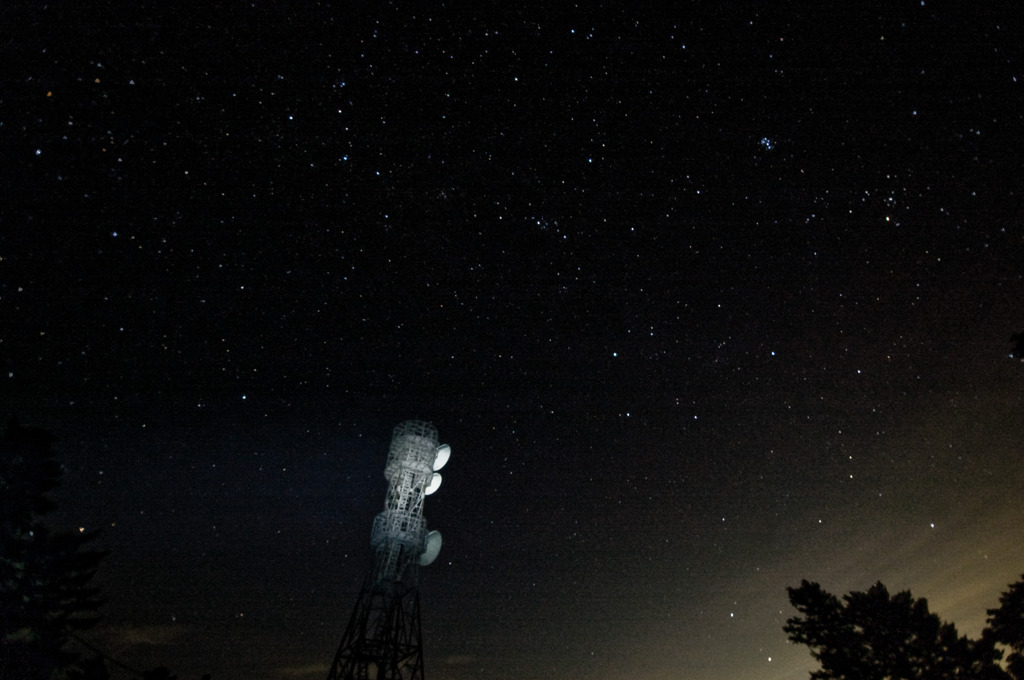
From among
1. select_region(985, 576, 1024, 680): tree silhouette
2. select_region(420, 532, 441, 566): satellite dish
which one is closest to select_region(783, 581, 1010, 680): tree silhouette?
select_region(985, 576, 1024, 680): tree silhouette

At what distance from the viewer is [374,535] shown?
24469mm

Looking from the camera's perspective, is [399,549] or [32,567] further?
[399,549]

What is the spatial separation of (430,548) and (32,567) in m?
15.6

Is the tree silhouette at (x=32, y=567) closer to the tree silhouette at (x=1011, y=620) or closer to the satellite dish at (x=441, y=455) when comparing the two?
the satellite dish at (x=441, y=455)

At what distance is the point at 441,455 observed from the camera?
26.6 metres

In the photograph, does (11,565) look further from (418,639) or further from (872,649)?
(872,649)

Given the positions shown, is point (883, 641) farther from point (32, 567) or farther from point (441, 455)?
point (32, 567)

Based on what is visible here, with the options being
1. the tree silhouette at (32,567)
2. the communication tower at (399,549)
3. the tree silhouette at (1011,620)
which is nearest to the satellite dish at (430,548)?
the communication tower at (399,549)

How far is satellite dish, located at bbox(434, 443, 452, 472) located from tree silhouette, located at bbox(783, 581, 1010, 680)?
15.9 meters

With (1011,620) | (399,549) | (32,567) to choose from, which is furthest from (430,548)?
(1011,620)

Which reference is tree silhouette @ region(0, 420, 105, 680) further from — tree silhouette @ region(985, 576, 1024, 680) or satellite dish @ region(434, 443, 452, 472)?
tree silhouette @ region(985, 576, 1024, 680)

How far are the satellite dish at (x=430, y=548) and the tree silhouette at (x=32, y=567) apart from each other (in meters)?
14.3

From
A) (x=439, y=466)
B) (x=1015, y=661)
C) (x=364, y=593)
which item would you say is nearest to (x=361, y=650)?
(x=364, y=593)

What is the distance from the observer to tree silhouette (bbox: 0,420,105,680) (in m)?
10.9
